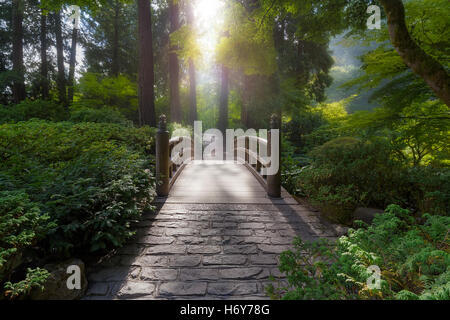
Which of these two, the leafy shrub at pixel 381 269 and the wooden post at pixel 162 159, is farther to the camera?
the wooden post at pixel 162 159

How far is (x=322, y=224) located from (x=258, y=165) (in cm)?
296

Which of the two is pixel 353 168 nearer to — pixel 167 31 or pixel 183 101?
pixel 167 31

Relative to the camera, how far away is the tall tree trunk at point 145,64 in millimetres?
8789

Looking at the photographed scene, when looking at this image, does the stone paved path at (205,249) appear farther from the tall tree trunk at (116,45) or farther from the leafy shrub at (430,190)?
the tall tree trunk at (116,45)

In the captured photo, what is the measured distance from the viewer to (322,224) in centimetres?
392

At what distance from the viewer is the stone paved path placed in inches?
97.7

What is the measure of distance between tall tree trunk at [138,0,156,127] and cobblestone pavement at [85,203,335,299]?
555cm

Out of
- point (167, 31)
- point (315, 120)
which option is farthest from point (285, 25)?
point (167, 31)

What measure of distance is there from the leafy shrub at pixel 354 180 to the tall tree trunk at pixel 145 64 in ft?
20.9

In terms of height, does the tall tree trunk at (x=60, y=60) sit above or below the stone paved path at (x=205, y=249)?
above

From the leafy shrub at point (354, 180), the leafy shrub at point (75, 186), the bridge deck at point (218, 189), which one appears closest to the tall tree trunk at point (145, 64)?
the bridge deck at point (218, 189)

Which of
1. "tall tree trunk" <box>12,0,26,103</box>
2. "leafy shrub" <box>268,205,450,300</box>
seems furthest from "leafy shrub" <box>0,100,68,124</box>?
"leafy shrub" <box>268,205,450,300</box>

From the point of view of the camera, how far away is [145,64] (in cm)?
895

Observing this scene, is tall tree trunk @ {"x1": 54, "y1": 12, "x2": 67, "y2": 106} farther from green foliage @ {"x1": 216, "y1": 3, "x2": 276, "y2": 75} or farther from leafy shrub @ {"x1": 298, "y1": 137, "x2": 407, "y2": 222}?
leafy shrub @ {"x1": 298, "y1": 137, "x2": 407, "y2": 222}
